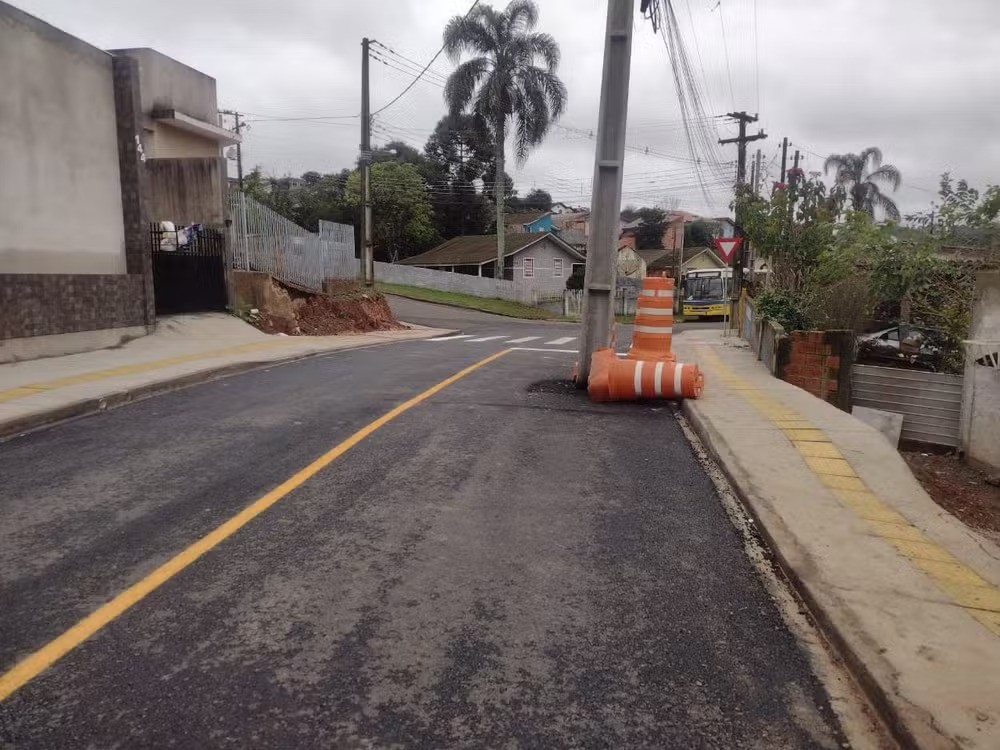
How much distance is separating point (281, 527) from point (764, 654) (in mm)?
2927

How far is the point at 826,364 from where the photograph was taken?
1117 centimetres

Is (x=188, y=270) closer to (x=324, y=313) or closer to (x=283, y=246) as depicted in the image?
(x=283, y=246)

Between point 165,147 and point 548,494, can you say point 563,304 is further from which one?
point 548,494

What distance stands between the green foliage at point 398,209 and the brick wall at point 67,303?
4091cm

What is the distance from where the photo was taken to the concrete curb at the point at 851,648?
9.12 ft

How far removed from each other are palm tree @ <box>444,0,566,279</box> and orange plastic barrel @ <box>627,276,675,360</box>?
3298 centimetres

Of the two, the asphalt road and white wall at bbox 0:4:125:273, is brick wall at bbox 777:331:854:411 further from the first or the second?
white wall at bbox 0:4:125:273

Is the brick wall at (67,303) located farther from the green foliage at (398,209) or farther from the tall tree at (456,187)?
the tall tree at (456,187)

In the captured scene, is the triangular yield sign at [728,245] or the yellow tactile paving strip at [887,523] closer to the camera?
the yellow tactile paving strip at [887,523]

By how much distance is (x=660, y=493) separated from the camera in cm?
585

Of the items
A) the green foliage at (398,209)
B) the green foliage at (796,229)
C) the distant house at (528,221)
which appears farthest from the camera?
the distant house at (528,221)

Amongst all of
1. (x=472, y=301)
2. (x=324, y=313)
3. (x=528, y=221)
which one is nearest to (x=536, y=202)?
(x=528, y=221)

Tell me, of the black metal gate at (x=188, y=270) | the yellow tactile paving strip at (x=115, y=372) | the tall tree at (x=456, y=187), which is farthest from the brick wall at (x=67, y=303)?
the tall tree at (x=456, y=187)

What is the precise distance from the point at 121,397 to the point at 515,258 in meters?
45.6
